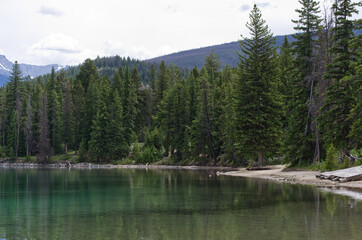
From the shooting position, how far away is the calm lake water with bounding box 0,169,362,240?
14.3 meters

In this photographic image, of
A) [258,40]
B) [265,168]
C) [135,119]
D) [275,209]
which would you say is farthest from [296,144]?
[135,119]

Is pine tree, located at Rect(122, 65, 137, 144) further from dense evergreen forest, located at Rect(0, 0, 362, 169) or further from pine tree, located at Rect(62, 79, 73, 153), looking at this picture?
pine tree, located at Rect(62, 79, 73, 153)

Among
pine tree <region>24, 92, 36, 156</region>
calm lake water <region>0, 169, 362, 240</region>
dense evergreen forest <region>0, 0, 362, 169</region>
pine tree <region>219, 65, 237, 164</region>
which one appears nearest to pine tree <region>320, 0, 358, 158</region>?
dense evergreen forest <region>0, 0, 362, 169</region>

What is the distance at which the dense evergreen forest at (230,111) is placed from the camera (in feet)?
112

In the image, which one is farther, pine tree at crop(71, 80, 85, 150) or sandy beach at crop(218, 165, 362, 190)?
pine tree at crop(71, 80, 85, 150)

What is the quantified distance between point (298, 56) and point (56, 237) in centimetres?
3243

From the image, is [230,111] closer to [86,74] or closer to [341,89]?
[341,89]

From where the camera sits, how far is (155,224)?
16.2 meters

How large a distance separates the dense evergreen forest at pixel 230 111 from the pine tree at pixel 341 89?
81 millimetres

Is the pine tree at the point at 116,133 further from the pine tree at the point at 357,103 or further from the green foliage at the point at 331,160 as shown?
the pine tree at the point at 357,103

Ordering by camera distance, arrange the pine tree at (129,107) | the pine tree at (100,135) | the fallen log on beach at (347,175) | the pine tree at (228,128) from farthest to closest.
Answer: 1. the pine tree at (129,107)
2. the pine tree at (100,135)
3. the pine tree at (228,128)
4. the fallen log on beach at (347,175)

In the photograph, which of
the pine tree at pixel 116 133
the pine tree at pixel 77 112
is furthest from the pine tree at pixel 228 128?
the pine tree at pixel 77 112

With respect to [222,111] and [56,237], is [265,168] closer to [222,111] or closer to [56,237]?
[222,111]

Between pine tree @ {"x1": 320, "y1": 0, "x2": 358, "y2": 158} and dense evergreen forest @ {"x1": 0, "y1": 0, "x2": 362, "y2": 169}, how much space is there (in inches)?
3.2
